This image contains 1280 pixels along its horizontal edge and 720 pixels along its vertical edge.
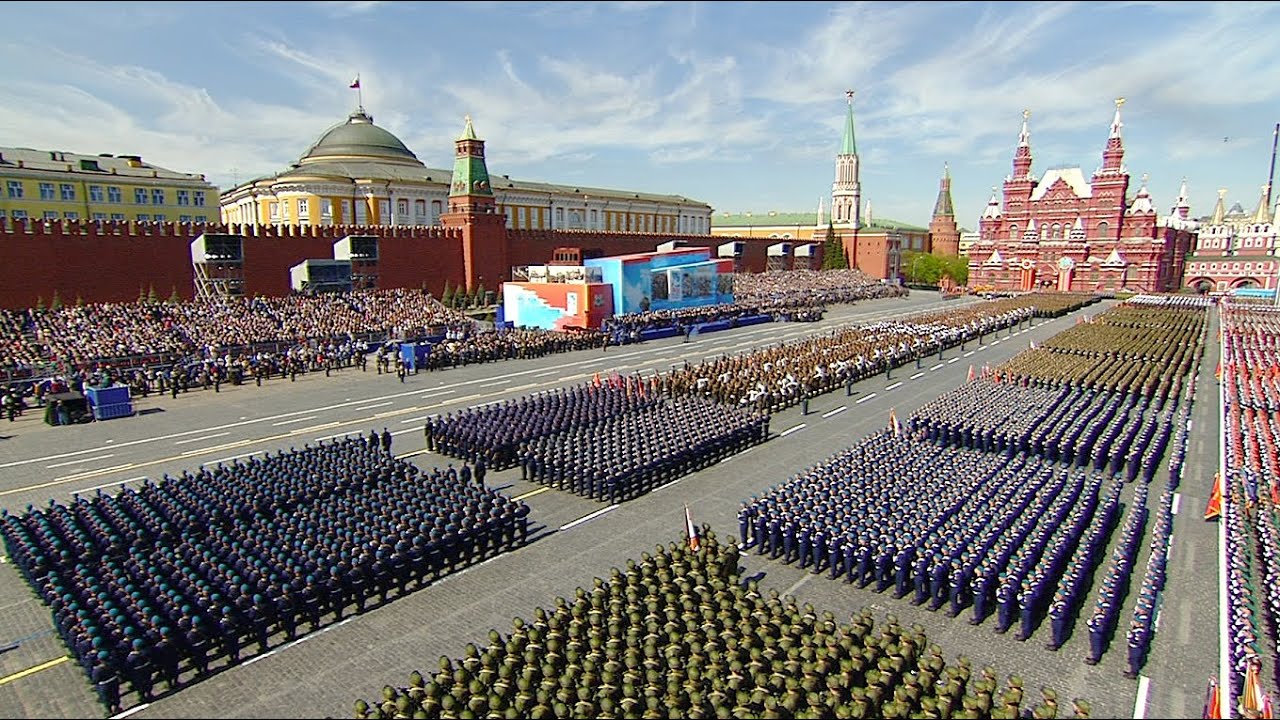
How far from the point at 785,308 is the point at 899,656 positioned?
4282cm

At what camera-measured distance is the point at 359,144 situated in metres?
62.0

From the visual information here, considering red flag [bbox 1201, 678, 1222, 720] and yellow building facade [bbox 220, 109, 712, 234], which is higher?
yellow building facade [bbox 220, 109, 712, 234]

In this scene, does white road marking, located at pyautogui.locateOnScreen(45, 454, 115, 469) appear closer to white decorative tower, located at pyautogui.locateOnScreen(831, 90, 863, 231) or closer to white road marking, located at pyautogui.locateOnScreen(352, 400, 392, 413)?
white road marking, located at pyautogui.locateOnScreen(352, 400, 392, 413)

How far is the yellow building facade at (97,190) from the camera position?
42969 millimetres

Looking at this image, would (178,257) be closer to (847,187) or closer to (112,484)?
(112,484)

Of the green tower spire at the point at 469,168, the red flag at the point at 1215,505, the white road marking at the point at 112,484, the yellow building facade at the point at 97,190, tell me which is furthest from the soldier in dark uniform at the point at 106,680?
the yellow building facade at the point at 97,190

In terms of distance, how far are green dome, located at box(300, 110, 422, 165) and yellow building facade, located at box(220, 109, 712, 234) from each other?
0.30 feet

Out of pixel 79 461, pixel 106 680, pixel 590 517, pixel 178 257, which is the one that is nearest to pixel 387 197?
pixel 178 257

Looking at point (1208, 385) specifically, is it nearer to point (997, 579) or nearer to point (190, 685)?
point (997, 579)

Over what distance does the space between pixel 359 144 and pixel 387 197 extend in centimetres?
1187

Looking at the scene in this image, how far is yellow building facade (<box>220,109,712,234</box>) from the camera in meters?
51.2

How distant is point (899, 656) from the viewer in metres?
7.01

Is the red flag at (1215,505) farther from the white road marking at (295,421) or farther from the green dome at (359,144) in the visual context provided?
the green dome at (359,144)

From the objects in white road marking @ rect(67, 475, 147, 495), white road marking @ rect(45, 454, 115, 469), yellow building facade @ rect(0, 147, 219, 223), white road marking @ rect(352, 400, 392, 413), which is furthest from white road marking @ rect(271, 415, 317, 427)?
yellow building facade @ rect(0, 147, 219, 223)
